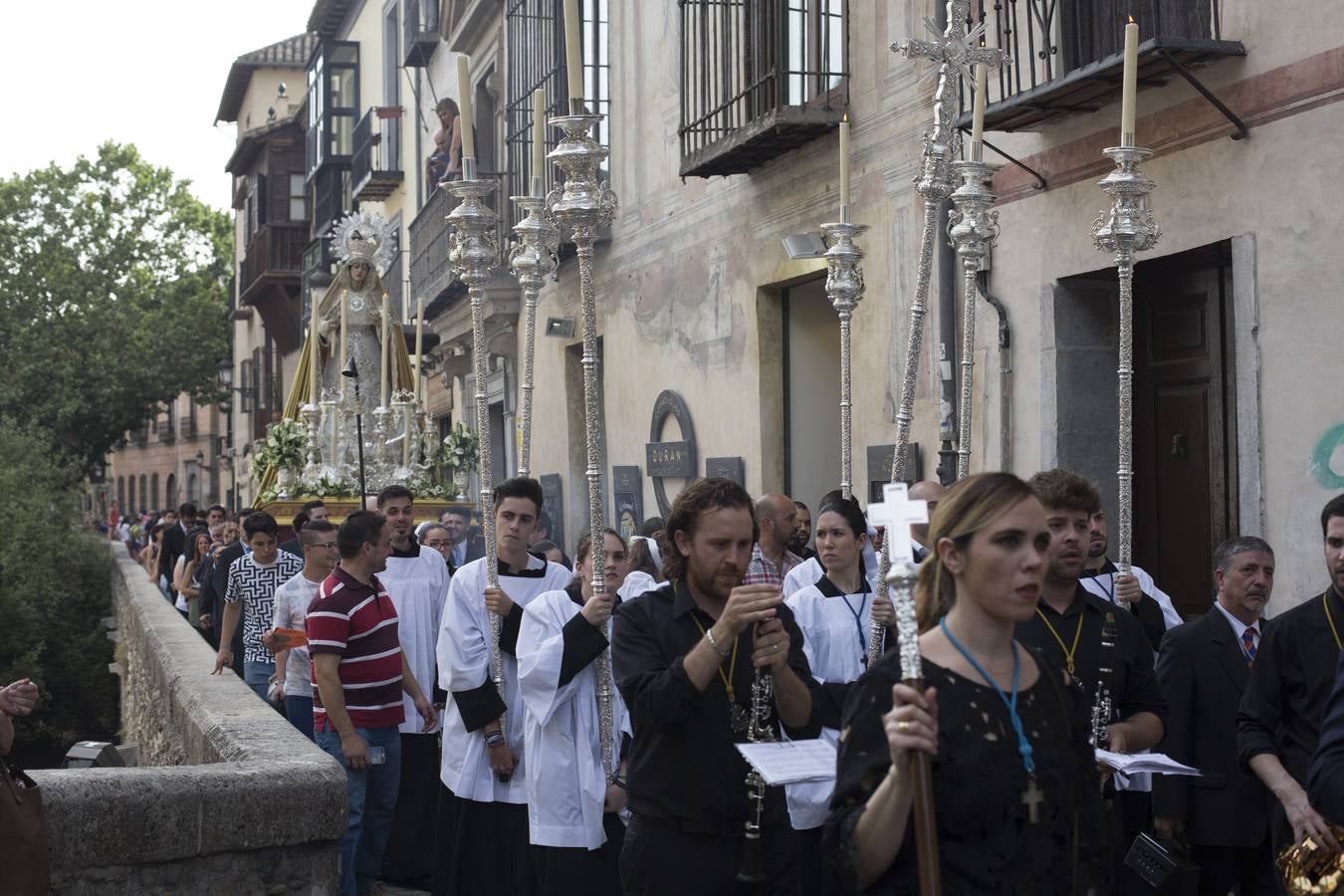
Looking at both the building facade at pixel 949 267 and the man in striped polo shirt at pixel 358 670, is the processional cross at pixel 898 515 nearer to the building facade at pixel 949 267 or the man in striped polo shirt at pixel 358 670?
the man in striped polo shirt at pixel 358 670

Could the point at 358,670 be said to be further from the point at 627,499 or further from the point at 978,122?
the point at 627,499

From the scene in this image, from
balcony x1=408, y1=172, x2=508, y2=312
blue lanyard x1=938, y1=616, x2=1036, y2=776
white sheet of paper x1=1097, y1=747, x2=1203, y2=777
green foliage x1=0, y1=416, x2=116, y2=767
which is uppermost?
balcony x1=408, y1=172, x2=508, y2=312

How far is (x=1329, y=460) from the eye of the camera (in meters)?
7.60

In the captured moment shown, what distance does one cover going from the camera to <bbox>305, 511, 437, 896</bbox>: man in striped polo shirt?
7328 millimetres

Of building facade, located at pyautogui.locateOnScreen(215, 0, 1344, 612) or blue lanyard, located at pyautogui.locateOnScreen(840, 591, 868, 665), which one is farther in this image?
building facade, located at pyautogui.locateOnScreen(215, 0, 1344, 612)

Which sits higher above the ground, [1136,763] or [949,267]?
[949,267]

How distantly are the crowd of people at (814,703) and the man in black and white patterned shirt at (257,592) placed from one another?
2001 millimetres

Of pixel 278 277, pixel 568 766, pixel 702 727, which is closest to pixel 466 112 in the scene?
pixel 568 766

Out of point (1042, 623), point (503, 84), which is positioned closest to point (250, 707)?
point (1042, 623)

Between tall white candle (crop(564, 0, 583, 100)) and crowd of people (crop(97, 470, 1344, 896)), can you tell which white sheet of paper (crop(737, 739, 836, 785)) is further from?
tall white candle (crop(564, 0, 583, 100))

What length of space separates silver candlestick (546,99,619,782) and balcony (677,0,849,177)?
19.2 ft

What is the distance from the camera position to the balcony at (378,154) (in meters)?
28.7

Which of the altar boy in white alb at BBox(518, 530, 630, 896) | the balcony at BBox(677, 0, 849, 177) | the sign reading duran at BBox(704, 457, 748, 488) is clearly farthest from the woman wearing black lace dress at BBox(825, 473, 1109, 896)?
the sign reading duran at BBox(704, 457, 748, 488)

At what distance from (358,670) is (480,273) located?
1.87 meters
